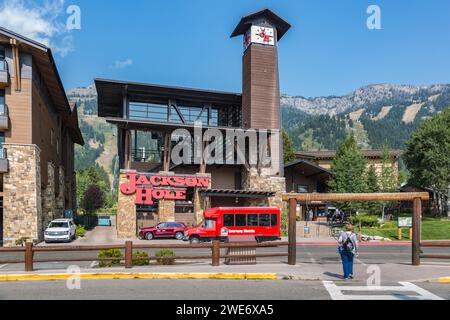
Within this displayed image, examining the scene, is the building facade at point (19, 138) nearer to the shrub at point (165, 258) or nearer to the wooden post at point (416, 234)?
the shrub at point (165, 258)

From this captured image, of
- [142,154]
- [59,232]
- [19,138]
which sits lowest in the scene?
[59,232]

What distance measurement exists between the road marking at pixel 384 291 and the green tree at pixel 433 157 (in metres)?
48.5

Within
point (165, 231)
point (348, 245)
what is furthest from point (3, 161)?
point (348, 245)

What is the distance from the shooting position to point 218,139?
48.0 meters

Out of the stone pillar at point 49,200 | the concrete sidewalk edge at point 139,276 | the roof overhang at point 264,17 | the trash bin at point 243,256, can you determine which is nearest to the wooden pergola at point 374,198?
the trash bin at point 243,256

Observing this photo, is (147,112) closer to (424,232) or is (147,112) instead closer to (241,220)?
(241,220)

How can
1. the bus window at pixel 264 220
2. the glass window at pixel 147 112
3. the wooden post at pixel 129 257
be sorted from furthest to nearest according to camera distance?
the glass window at pixel 147 112 < the bus window at pixel 264 220 < the wooden post at pixel 129 257

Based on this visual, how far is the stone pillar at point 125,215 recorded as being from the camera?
1583 inches

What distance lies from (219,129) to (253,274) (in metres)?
31.8

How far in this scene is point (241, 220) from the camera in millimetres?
33000

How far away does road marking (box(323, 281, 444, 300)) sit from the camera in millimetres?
11180
